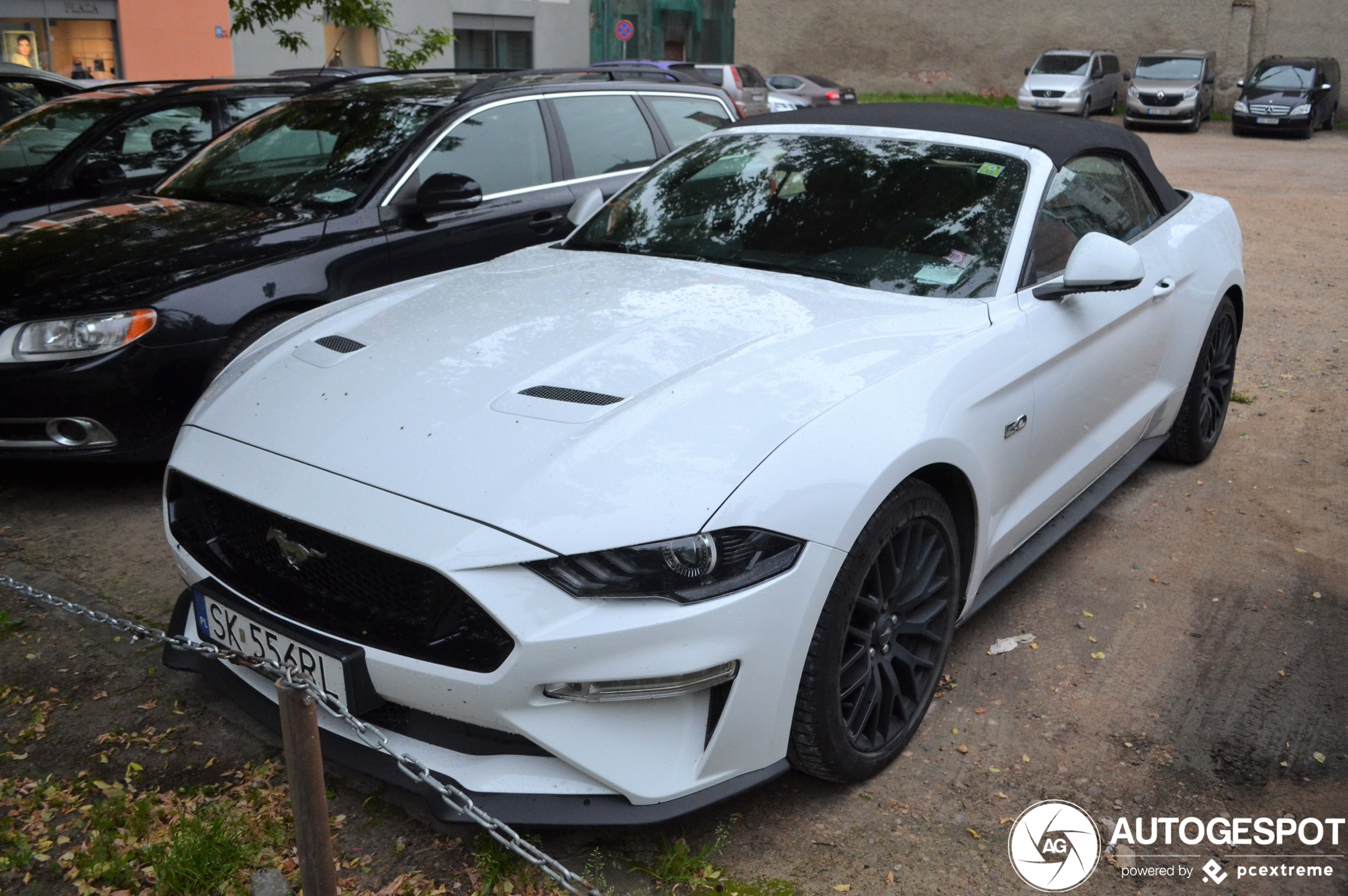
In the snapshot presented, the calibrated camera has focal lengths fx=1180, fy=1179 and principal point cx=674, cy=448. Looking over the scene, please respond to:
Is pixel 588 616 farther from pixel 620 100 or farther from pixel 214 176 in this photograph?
pixel 620 100

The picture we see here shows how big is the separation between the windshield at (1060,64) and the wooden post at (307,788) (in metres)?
29.8

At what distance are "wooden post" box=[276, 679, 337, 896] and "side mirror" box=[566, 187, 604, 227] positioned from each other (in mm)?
2803

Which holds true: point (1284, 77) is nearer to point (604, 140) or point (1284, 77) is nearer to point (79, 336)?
point (604, 140)

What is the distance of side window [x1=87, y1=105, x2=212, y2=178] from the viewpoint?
7.18 m

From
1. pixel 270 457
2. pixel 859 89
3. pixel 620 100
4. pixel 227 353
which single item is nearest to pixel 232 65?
pixel 859 89

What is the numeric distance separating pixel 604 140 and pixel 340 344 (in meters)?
3.42

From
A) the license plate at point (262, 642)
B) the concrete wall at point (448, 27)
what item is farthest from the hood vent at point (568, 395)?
the concrete wall at point (448, 27)

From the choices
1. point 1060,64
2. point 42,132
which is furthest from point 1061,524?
point 1060,64

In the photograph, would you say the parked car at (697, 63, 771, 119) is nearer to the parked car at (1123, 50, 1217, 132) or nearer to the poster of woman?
the parked car at (1123, 50, 1217, 132)

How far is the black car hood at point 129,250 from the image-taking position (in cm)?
450

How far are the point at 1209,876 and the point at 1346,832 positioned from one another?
437 mm

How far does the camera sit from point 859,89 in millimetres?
34250

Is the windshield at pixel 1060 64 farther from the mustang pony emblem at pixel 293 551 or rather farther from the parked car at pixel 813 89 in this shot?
the mustang pony emblem at pixel 293 551

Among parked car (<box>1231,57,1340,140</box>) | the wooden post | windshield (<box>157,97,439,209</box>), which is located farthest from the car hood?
parked car (<box>1231,57,1340,140</box>)
